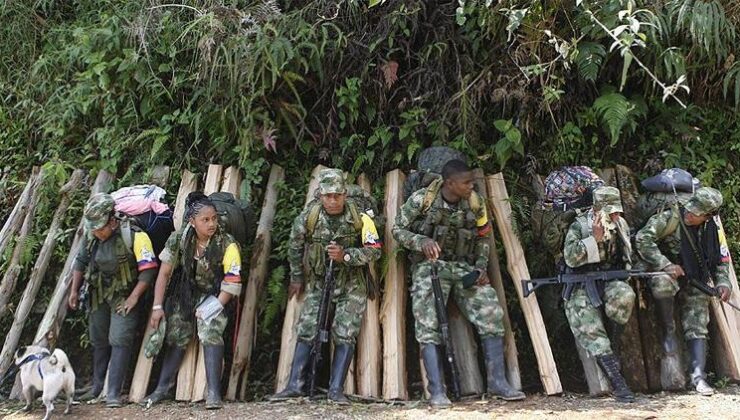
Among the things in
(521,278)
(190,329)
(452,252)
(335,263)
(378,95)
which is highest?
(378,95)

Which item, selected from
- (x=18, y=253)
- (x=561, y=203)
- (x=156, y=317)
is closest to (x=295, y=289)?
(x=156, y=317)

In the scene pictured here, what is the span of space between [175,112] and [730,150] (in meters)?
6.83

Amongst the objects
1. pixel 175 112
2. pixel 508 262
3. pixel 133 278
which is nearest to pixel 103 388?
pixel 133 278

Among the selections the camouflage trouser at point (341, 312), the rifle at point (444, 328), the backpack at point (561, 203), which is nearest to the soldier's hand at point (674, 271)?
the backpack at point (561, 203)

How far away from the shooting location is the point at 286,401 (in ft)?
21.3

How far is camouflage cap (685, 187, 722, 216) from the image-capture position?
6.79 m

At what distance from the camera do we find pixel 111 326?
6.85 meters

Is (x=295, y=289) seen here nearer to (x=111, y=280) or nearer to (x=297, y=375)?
(x=297, y=375)

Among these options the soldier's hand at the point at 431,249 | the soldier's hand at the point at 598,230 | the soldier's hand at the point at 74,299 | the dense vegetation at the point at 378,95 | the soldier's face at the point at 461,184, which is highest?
the dense vegetation at the point at 378,95

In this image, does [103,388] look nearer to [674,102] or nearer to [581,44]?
[581,44]

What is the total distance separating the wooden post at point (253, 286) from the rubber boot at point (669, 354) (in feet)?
13.7

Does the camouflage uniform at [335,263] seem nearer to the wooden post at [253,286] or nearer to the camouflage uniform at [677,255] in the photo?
the wooden post at [253,286]

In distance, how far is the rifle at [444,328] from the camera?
256 inches

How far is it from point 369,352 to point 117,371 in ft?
8.19
